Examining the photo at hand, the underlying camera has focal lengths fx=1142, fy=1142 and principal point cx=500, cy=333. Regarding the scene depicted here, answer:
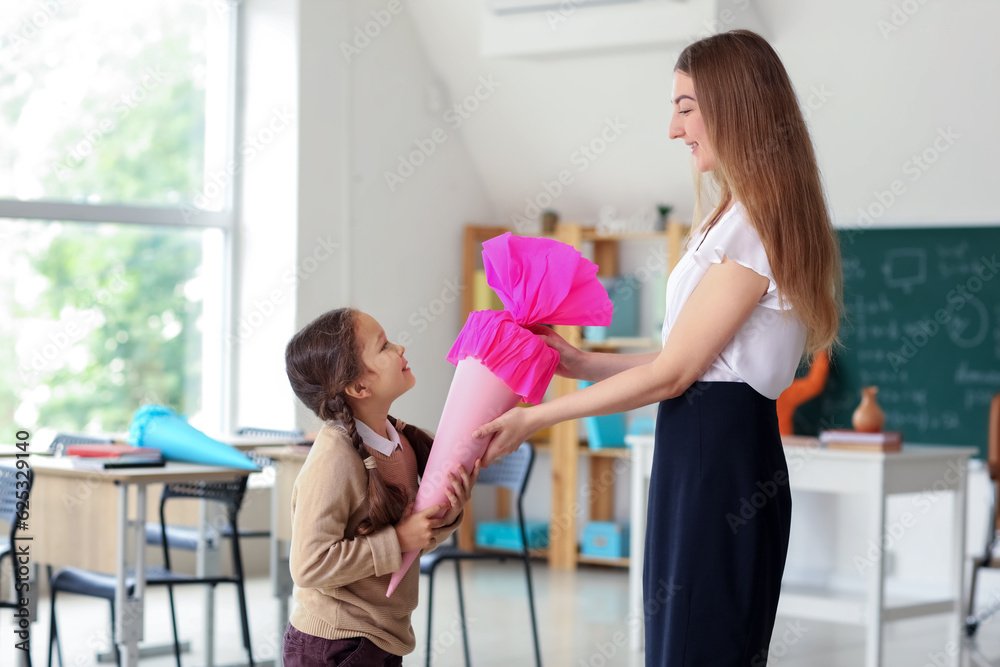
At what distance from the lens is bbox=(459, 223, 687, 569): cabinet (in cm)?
616

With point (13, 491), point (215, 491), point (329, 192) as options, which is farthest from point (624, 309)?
point (13, 491)

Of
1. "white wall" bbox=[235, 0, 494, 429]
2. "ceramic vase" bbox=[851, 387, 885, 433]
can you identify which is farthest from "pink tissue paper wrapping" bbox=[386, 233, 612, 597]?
"white wall" bbox=[235, 0, 494, 429]

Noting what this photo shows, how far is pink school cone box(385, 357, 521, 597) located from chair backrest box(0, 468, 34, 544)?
175 centimetres

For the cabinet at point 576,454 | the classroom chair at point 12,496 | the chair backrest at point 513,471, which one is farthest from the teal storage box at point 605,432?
the classroom chair at point 12,496

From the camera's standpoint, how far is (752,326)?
161cm

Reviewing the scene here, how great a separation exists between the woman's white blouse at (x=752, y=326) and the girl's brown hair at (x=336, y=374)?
483 millimetres

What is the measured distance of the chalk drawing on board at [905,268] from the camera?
5477mm

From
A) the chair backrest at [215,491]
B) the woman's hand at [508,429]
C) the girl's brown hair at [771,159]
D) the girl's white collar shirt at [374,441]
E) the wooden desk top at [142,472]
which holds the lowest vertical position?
the chair backrest at [215,491]

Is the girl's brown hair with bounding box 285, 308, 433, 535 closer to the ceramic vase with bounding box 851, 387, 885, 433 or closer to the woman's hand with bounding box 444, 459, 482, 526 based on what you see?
the woman's hand with bounding box 444, 459, 482, 526

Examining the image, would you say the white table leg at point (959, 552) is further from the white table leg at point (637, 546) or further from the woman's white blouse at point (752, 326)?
the woman's white blouse at point (752, 326)

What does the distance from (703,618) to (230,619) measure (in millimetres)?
3730

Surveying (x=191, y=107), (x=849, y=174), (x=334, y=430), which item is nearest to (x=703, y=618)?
(x=334, y=430)

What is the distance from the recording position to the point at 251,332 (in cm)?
585

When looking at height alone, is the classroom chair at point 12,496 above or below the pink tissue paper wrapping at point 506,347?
below
